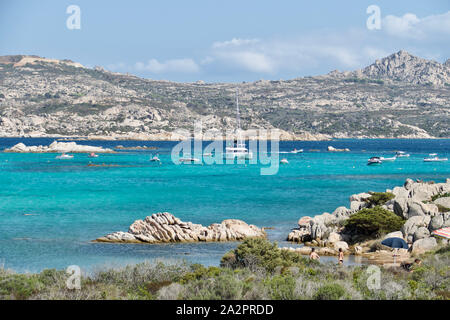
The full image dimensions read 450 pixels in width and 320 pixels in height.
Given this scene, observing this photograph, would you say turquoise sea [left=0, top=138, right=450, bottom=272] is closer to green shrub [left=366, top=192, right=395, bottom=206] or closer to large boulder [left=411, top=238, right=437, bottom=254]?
green shrub [left=366, top=192, right=395, bottom=206]

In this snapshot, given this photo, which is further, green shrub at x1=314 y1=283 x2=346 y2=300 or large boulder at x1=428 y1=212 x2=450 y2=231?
large boulder at x1=428 y1=212 x2=450 y2=231

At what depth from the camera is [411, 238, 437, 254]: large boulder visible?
19017 mm

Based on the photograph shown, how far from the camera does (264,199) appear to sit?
37.5 m

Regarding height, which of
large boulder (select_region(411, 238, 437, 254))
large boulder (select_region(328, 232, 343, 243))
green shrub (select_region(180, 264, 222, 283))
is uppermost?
green shrub (select_region(180, 264, 222, 283))

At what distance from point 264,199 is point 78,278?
2667 centimetres

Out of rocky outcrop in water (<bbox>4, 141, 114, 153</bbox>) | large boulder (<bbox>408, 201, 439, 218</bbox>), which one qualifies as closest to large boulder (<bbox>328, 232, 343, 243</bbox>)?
large boulder (<bbox>408, 201, 439, 218</bbox>)

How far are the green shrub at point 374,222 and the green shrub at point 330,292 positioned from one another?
12.8 m

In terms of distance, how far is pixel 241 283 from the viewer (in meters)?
10.5

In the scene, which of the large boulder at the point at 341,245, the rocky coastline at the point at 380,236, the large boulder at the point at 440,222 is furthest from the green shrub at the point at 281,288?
the large boulder at the point at 440,222

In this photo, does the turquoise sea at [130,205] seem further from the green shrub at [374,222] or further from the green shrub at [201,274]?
the green shrub at [201,274]

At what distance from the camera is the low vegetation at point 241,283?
10.2 meters

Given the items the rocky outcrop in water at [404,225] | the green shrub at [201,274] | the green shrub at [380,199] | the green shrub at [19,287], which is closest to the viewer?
the green shrub at [19,287]

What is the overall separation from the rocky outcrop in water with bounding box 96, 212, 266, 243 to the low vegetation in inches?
340
